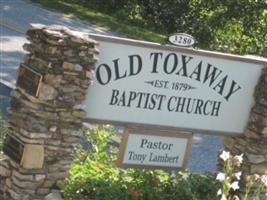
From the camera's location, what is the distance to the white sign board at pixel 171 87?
5.66 meters

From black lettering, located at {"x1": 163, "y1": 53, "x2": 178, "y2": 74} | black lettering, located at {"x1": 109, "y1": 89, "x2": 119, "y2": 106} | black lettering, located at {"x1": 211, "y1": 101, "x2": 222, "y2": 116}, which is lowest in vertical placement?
black lettering, located at {"x1": 211, "y1": 101, "x2": 222, "y2": 116}

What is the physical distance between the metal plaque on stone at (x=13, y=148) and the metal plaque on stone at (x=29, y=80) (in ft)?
1.36

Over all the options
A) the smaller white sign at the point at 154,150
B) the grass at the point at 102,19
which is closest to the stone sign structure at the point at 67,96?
the smaller white sign at the point at 154,150

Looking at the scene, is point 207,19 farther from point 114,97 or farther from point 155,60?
point 114,97

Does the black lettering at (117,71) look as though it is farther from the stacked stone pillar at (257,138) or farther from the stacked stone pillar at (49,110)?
the stacked stone pillar at (257,138)

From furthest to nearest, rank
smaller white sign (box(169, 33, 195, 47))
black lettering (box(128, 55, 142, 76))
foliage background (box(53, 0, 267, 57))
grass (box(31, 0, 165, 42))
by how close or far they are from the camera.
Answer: foliage background (box(53, 0, 267, 57)), grass (box(31, 0, 165, 42)), smaller white sign (box(169, 33, 195, 47)), black lettering (box(128, 55, 142, 76))

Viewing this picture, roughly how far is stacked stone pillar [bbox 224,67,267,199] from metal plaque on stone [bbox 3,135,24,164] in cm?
210

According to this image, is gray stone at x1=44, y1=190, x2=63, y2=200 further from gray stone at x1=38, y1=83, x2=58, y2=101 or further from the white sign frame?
gray stone at x1=38, y1=83, x2=58, y2=101

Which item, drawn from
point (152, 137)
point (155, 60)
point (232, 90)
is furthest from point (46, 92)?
point (232, 90)

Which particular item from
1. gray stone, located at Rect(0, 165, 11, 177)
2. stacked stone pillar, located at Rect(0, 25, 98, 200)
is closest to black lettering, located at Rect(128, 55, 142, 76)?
stacked stone pillar, located at Rect(0, 25, 98, 200)

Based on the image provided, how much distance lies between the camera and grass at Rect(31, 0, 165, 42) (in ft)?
57.3

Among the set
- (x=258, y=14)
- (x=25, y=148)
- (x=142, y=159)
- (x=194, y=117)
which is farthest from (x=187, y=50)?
(x=258, y=14)

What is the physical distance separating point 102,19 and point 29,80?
1358 cm

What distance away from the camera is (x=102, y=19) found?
18844 mm
